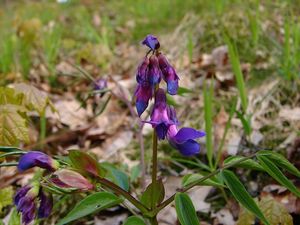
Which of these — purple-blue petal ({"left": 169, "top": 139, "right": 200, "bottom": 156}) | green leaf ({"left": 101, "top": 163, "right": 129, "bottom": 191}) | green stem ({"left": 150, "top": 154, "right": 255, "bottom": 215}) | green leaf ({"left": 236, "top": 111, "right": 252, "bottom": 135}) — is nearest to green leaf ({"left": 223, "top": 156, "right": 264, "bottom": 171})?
green stem ({"left": 150, "top": 154, "right": 255, "bottom": 215})

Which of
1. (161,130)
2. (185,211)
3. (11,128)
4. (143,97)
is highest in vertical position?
(11,128)

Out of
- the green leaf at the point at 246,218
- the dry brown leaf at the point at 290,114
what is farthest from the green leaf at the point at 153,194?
the dry brown leaf at the point at 290,114

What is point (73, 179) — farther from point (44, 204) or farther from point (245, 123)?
point (245, 123)

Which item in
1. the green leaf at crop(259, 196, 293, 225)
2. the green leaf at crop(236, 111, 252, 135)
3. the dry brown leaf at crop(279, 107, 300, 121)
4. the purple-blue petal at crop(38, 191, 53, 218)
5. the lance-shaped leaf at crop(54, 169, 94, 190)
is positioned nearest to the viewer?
the lance-shaped leaf at crop(54, 169, 94, 190)

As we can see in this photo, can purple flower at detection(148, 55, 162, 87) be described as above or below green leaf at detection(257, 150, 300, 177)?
above

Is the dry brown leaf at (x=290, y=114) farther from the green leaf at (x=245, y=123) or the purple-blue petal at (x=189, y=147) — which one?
the purple-blue petal at (x=189, y=147)

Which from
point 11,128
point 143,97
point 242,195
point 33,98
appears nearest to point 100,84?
point 33,98

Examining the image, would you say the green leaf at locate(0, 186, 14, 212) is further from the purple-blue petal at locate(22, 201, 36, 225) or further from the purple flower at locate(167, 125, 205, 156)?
the purple flower at locate(167, 125, 205, 156)

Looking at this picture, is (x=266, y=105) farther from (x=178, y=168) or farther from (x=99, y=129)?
(x=99, y=129)
